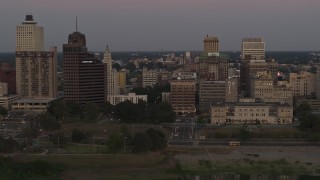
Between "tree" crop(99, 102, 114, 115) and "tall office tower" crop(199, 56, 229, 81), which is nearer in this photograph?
"tree" crop(99, 102, 114, 115)

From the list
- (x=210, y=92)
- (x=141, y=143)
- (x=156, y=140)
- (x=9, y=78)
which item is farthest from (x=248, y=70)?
(x=141, y=143)

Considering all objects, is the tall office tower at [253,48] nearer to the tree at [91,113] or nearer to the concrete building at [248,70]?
the concrete building at [248,70]

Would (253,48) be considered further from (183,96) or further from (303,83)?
(183,96)

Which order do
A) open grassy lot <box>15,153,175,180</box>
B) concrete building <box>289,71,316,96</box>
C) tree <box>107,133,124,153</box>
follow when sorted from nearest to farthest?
open grassy lot <box>15,153,175,180</box>
tree <box>107,133,124,153</box>
concrete building <box>289,71,316,96</box>

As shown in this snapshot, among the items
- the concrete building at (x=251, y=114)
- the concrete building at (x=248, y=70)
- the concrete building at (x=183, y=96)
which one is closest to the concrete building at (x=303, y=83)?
the concrete building at (x=248, y=70)

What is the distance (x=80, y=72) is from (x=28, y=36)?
9202mm

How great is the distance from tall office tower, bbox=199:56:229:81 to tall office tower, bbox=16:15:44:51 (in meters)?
13.7

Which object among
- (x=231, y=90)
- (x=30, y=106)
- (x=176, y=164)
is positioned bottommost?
(x=176, y=164)

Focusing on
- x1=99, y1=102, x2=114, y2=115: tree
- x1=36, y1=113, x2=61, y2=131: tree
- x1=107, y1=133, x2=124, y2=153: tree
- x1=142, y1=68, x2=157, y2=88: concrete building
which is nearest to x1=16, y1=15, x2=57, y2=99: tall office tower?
x1=99, y1=102, x2=114, y2=115: tree

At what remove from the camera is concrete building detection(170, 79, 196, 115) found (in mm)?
44312

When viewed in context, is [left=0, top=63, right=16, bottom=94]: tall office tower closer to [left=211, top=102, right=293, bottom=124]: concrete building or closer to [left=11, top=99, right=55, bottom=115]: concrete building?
[left=11, top=99, right=55, bottom=115]: concrete building

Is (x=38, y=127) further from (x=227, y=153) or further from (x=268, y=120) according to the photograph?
(x=268, y=120)

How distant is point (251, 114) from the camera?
38.9 metres

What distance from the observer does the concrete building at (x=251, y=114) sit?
127ft
